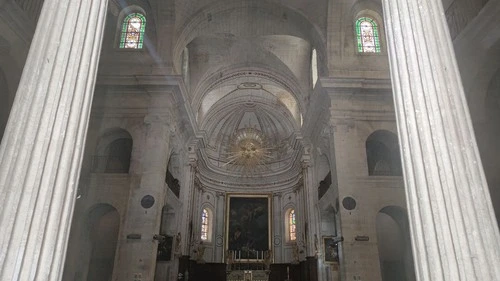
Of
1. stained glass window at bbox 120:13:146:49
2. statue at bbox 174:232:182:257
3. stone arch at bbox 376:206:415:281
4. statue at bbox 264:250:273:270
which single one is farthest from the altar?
stained glass window at bbox 120:13:146:49

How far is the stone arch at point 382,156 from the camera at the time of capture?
13.6 meters

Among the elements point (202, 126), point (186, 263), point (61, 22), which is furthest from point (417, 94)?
point (202, 126)

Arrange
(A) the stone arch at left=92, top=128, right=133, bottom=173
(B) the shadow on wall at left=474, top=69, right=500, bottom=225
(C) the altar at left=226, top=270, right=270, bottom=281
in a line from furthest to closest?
(C) the altar at left=226, top=270, right=270, bottom=281 < (A) the stone arch at left=92, top=128, right=133, bottom=173 < (B) the shadow on wall at left=474, top=69, right=500, bottom=225

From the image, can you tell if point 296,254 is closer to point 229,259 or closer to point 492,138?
point 229,259

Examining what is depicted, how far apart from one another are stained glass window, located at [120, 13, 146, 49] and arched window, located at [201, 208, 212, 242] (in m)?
11.5

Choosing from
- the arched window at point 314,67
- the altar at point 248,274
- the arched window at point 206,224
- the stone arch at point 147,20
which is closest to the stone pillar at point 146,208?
the stone arch at point 147,20

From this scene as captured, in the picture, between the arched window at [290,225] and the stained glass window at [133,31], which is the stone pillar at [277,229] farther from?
the stained glass window at [133,31]

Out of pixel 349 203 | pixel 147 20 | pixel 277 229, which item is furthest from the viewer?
pixel 277 229

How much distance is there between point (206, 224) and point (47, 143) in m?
20.2

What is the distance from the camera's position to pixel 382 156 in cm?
1435

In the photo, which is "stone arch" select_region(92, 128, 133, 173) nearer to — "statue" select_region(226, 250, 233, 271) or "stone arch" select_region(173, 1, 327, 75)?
"stone arch" select_region(173, 1, 327, 75)

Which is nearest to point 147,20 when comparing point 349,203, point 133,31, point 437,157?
point 133,31

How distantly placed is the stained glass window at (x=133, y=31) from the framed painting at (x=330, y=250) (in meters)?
10.3

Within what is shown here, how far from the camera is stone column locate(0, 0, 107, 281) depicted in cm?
284
